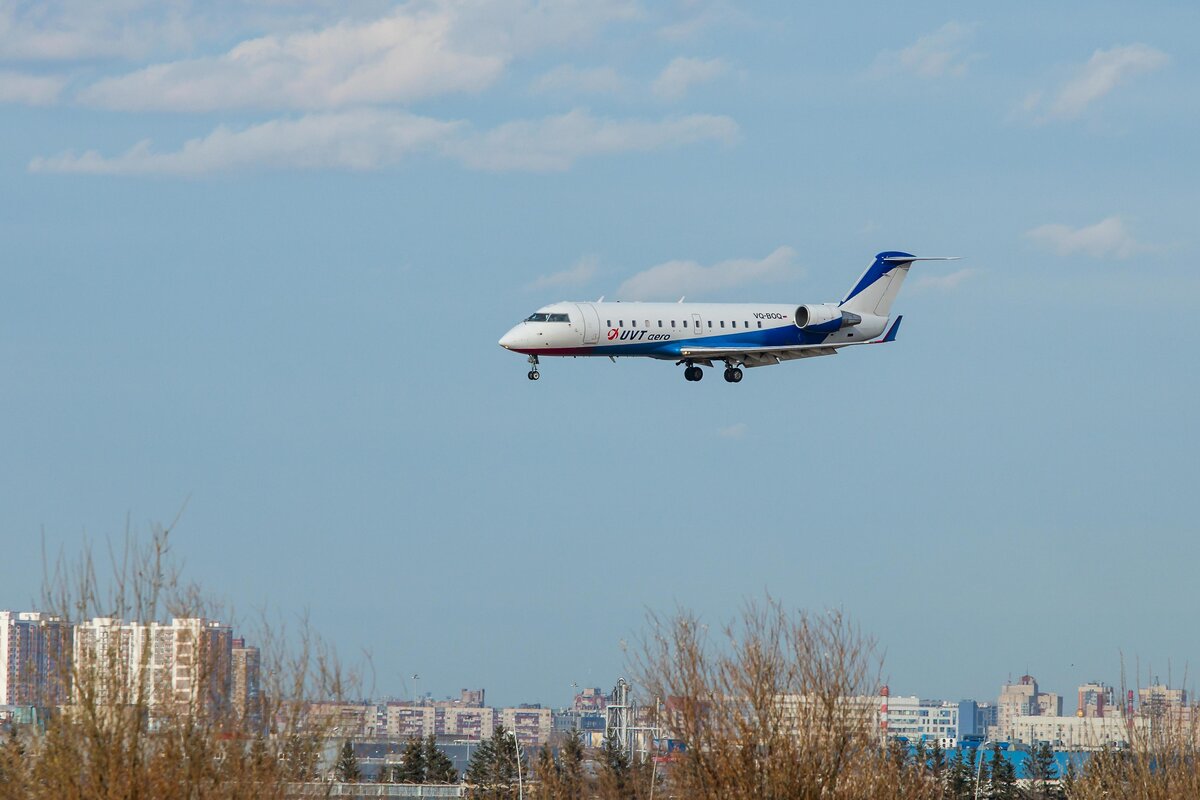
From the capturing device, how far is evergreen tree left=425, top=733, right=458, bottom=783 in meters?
105

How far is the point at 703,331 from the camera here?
222 feet

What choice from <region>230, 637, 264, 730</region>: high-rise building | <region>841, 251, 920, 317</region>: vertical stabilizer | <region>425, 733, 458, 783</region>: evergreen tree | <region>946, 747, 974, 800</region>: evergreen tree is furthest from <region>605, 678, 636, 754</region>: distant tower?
<region>230, 637, 264, 730</region>: high-rise building

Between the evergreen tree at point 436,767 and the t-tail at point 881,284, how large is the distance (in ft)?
136

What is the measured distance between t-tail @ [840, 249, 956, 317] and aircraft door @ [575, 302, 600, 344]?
51.1 feet

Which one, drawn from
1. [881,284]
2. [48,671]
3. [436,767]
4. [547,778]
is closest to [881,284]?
[881,284]

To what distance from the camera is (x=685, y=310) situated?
67562mm

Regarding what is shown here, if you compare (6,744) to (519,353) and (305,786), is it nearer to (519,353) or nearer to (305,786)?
(305,786)

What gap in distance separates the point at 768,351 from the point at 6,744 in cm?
4530

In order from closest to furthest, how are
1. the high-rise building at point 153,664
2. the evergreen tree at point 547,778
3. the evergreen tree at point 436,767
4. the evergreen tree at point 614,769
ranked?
1. the high-rise building at point 153,664
2. the evergreen tree at point 547,778
3. the evergreen tree at point 614,769
4. the evergreen tree at point 436,767

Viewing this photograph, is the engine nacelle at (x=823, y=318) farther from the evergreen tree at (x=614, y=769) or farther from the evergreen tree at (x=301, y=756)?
the evergreen tree at (x=301, y=756)

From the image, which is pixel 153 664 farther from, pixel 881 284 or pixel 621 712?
pixel 621 712

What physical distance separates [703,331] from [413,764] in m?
44.3

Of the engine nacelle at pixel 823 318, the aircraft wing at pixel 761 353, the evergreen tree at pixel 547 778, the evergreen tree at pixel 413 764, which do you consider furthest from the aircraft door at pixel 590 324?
the evergreen tree at pixel 413 764

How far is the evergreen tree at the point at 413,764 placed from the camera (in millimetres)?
100562
